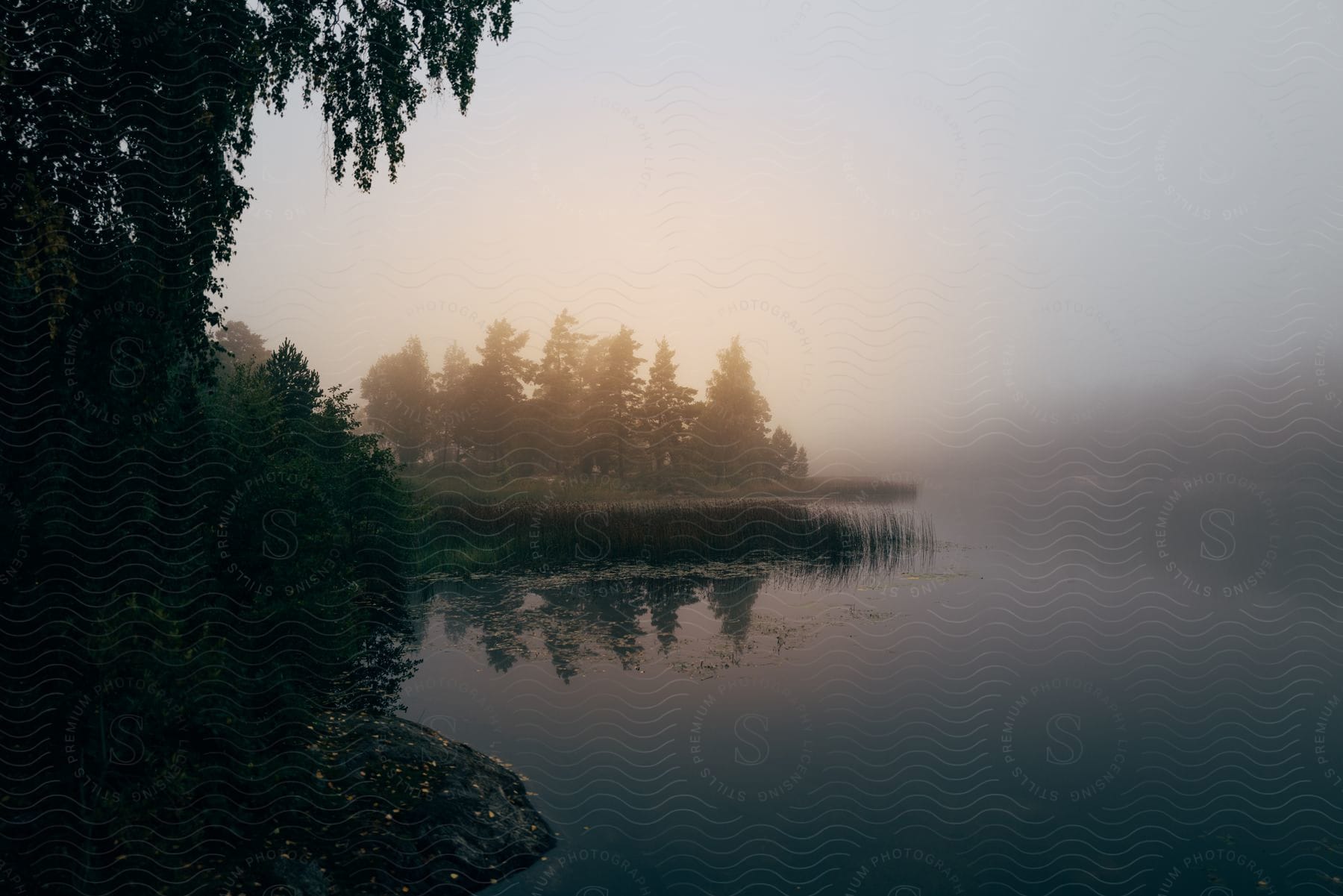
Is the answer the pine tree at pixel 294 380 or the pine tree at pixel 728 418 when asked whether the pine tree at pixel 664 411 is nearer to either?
the pine tree at pixel 728 418

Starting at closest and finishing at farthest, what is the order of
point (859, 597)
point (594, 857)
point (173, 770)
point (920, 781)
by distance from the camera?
point (173, 770) < point (594, 857) < point (920, 781) < point (859, 597)

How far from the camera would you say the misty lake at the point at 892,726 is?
287 inches

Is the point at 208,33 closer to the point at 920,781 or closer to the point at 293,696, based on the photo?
the point at 293,696

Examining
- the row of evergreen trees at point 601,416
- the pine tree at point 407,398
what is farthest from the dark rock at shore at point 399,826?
the pine tree at point 407,398

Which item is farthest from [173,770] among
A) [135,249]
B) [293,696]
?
[135,249]

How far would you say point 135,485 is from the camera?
6039 mm

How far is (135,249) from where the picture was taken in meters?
6.00

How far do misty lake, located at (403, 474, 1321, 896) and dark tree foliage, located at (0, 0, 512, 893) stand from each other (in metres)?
3.11

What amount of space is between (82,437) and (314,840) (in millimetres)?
4239

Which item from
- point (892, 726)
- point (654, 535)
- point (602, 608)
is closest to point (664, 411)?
point (654, 535)

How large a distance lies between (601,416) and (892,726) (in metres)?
28.9

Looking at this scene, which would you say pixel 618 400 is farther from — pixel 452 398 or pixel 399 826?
pixel 399 826

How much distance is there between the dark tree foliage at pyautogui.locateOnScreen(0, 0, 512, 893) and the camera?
199 inches

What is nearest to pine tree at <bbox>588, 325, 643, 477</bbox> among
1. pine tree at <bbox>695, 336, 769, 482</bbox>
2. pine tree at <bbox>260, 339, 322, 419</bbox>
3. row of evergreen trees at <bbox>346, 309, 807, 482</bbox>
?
row of evergreen trees at <bbox>346, 309, 807, 482</bbox>
